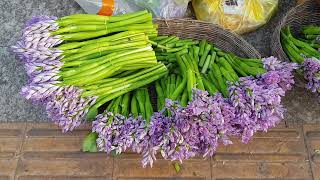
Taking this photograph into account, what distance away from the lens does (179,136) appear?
2.04 meters

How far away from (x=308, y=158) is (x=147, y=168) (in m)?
0.93

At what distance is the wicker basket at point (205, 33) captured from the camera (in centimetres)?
264

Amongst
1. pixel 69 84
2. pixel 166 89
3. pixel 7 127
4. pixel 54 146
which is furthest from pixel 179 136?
pixel 7 127

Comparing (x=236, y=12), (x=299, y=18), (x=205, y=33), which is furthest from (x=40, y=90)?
(x=299, y=18)

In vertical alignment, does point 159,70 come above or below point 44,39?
below

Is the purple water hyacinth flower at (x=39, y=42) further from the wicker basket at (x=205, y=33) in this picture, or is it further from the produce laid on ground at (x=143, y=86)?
the wicker basket at (x=205, y=33)

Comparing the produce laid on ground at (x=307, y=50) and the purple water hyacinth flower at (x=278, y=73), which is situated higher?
the purple water hyacinth flower at (x=278, y=73)

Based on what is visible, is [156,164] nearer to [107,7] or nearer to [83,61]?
[83,61]

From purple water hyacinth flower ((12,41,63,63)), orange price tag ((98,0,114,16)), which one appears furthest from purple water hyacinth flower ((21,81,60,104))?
orange price tag ((98,0,114,16))

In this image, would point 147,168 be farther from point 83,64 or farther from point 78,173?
point 83,64

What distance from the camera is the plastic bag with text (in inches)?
108

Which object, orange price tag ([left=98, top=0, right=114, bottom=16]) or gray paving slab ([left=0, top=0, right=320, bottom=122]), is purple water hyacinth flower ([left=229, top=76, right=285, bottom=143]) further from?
orange price tag ([left=98, top=0, right=114, bottom=16])

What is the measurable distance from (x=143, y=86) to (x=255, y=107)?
691 millimetres

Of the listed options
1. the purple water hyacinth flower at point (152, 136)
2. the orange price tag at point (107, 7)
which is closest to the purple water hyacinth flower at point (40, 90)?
the purple water hyacinth flower at point (152, 136)
